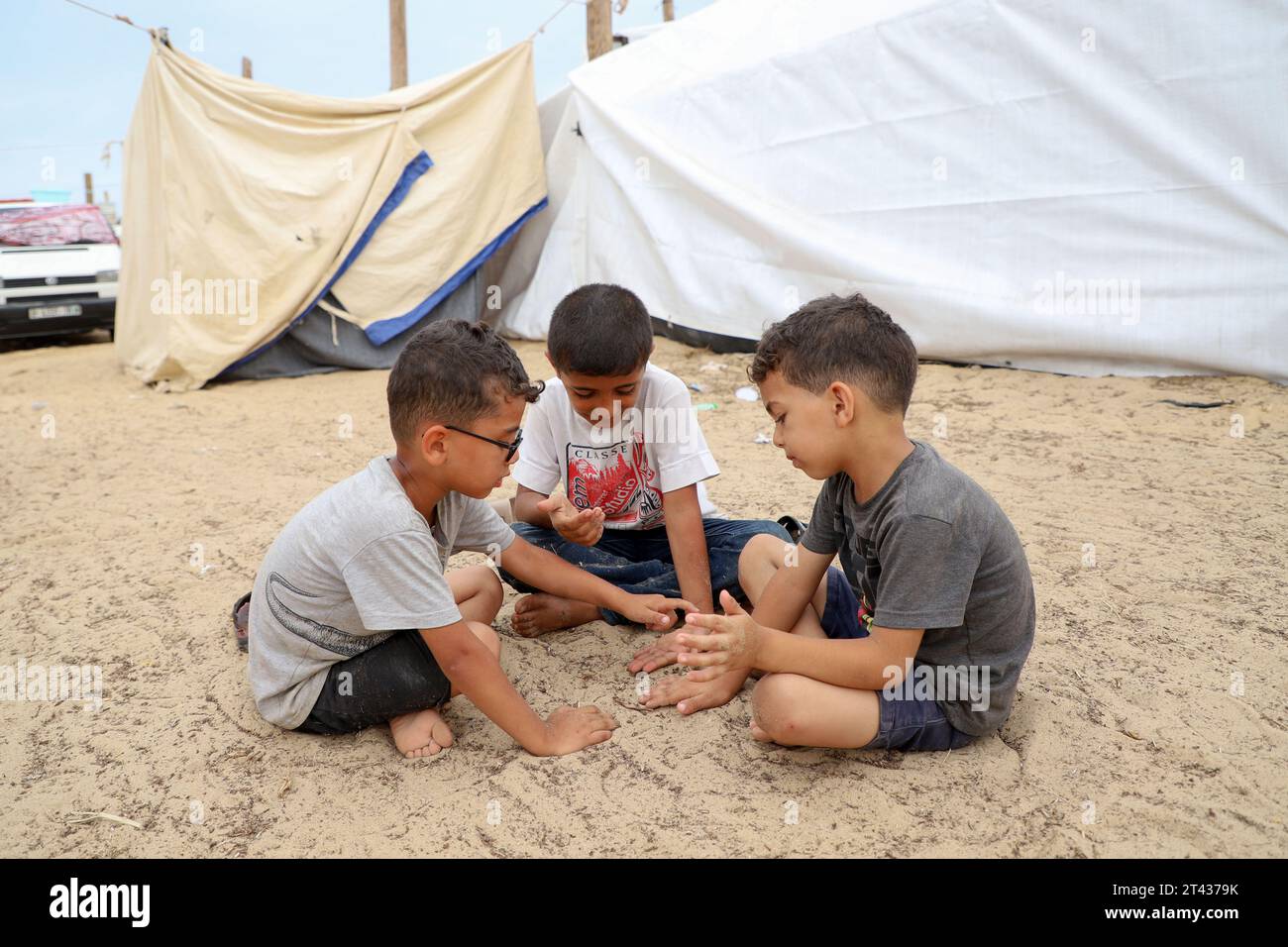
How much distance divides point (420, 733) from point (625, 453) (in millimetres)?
978

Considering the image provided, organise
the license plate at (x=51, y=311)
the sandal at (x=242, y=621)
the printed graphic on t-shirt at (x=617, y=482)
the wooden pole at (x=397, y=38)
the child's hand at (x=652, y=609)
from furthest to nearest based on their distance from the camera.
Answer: the wooden pole at (x=397, y=38) → the license plate at (x=51, y=311) → the printed graphic on t-shirt at (x=617, y=482) → the sandal at (x=242, y=621) → the child's hand at (x=652, y=609)

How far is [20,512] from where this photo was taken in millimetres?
3812

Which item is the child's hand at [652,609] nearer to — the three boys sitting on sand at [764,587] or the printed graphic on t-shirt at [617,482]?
the three boys sitting on sand at [764,587]

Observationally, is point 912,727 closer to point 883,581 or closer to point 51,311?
point 883,581

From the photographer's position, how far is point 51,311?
8.80 metres

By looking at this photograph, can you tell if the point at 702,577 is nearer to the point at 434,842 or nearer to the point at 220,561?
the point at 434,842

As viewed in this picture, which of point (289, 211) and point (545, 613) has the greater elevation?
point (289, 211)

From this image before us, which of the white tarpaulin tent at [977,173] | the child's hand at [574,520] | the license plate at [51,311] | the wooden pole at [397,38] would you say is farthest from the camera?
the wooden pole at [397,38]

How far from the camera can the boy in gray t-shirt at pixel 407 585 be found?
1866 millimetres

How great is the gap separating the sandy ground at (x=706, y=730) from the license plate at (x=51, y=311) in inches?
227

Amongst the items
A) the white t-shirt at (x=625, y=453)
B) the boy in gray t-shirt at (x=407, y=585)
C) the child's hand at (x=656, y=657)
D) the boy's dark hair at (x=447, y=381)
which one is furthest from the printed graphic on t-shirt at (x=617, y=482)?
Result: the boy's dark hair at (x=447, y=381)

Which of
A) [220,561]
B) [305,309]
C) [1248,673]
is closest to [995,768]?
[1248,673]

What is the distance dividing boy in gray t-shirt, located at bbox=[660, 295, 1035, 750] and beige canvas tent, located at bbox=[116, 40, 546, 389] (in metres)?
5.61

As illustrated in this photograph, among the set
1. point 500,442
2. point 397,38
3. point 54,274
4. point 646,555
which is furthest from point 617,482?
point 397,38
